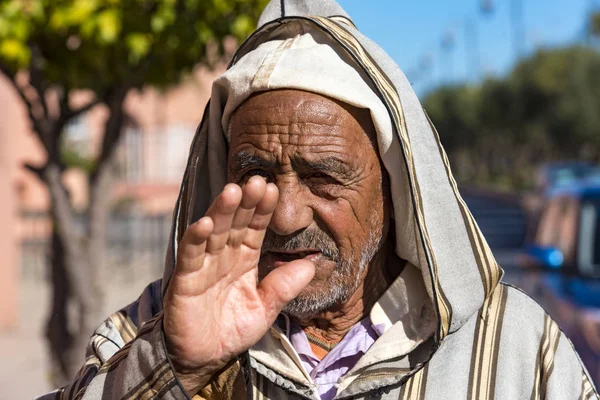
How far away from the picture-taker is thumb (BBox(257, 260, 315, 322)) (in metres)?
1.65

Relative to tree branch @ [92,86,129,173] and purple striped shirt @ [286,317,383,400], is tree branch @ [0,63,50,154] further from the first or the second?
purple striped shirt @ [286,317,383,400]

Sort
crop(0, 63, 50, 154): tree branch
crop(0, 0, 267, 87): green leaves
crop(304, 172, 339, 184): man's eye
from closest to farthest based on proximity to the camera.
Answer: crop(304, 172, 339, 184): man's eye < crop(0, 0, 267, 87): green leaves < crop(0, 63, 50, 154): tree branch

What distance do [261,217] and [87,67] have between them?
3.04 m

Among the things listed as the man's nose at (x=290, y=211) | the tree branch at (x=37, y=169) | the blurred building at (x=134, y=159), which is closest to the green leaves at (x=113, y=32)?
the tree branch at (x=37, y=169)

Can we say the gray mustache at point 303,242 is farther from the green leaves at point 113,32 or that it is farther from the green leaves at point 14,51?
the green leaves at point 14,51

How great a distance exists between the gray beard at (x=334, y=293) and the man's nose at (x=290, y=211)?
140mm

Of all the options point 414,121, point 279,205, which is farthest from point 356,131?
point 279,205

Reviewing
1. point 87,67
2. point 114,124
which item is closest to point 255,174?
point 114,124

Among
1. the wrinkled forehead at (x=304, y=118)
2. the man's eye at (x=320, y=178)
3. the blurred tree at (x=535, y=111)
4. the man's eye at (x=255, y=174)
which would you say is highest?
the wrinkled forehead at (x=304, y=118)

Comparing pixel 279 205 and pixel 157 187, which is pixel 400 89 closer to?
pixel 279 205

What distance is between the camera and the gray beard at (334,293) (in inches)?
77.0

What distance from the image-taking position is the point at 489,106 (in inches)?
1667

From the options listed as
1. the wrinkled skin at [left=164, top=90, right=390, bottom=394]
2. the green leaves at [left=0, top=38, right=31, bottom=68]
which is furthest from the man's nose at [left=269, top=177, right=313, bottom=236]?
the green leaves at [left=0, top=38, right=31, bottom=68]

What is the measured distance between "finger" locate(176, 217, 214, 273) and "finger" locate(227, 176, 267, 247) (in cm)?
6
